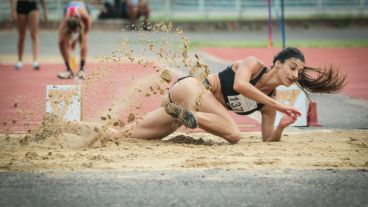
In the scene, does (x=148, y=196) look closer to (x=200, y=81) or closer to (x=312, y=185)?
(x=312, y=185)

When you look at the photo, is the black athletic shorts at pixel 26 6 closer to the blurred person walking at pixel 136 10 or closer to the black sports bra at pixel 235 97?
the black sports bra at pixel 235 97

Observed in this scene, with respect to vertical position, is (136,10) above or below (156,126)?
below

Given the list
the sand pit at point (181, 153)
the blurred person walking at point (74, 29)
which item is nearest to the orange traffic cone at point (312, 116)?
the sand pit at point (181, 153)

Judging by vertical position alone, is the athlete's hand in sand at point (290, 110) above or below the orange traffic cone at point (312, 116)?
above

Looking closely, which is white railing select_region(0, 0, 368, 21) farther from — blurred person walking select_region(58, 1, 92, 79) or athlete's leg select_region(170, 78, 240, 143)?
athlete's leg select_region(170, 78, 240, 143)

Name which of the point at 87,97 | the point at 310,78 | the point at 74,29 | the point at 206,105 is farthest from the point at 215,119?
the point at 74,29

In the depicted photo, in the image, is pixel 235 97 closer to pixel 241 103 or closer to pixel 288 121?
pixel 241 103

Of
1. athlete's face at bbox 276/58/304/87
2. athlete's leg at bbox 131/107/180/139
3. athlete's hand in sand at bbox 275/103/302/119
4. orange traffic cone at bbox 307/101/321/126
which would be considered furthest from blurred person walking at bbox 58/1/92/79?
athlete's hand in sand at bbox 275/103/302/119

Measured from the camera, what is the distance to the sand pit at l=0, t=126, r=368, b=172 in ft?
25.7

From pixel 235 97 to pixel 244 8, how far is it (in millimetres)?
30664

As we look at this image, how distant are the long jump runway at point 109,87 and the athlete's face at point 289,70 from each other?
5.60ft

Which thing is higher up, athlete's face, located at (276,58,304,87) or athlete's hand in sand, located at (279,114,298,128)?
athlete's face, located at (276,58,304,87)

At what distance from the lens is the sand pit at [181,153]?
782cm

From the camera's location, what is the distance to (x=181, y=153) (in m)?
8.47
